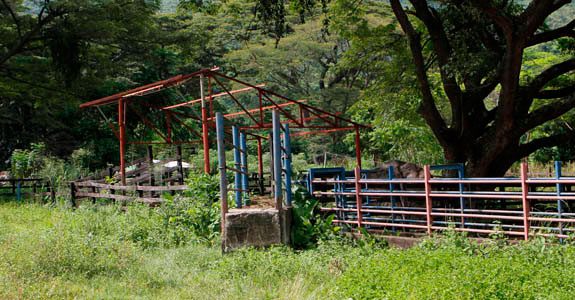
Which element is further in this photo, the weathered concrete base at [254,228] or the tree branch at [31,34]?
the tree branch at [31,34]

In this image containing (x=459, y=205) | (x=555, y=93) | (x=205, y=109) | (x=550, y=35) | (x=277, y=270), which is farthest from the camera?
(x=555, y=93)

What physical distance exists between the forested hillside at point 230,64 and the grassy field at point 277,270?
603 cm

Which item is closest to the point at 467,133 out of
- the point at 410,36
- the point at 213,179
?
the point at 410,36

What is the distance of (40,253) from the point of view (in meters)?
7.97

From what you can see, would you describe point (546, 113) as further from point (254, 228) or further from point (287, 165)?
point (254, 228)

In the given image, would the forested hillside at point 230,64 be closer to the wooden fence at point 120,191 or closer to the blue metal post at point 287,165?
the blue metal post at point 287,165

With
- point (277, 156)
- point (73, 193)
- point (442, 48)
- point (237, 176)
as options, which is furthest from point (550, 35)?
point (73, 193)

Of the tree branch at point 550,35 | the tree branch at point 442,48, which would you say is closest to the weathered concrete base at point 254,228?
the tree branch at point 442,48

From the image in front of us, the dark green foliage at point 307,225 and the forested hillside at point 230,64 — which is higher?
the forested hillside at point 230,64

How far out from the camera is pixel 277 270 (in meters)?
7.71

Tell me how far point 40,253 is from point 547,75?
11.3m

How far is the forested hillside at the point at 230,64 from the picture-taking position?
15547 millimetres

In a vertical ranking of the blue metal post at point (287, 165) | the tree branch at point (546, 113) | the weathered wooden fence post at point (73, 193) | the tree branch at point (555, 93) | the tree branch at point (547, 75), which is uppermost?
the tree branch at point (547, 75)

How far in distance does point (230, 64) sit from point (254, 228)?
94.4 feet
